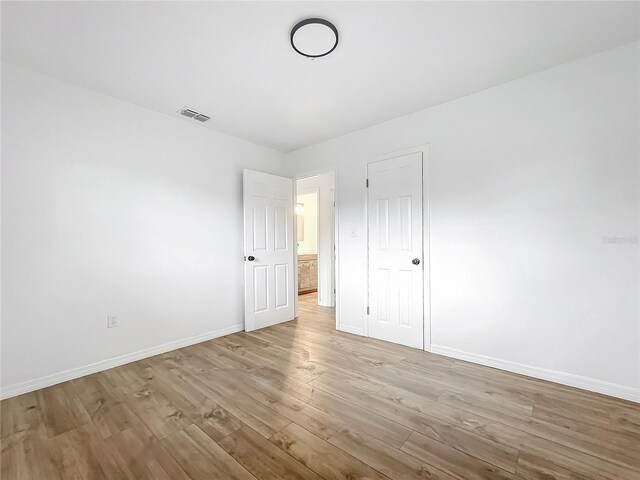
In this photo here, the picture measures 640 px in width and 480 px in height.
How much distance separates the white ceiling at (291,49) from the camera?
5.60 feet

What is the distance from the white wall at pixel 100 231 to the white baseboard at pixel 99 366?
11mm

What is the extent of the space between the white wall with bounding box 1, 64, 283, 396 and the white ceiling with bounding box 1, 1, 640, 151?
1.19 ft

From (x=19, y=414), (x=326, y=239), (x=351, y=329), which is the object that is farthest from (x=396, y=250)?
(x=19, y=414)

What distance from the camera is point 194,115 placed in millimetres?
3066

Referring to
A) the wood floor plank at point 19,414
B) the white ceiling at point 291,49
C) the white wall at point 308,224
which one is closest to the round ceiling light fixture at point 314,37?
the white ceiling at point 291,49

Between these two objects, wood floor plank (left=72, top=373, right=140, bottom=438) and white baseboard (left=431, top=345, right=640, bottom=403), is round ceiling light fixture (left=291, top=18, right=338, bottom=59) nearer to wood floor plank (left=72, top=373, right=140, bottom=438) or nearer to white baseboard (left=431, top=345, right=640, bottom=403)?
wood floor plank (left=72, top=373, right=140, bottom=438)

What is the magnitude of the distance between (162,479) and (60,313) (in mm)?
1808

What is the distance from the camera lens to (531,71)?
7.68 ft

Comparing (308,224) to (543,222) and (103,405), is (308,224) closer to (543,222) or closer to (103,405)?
(543,222)

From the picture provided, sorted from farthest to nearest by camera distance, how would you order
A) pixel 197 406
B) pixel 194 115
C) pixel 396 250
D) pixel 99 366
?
pixel 396 250 → pixel 194 115 → pixel 99 366 → pixel 197 406

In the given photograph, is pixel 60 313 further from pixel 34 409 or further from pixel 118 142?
pixel 118 142

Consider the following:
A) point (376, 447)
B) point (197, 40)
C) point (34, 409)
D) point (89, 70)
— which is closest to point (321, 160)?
point (197, 40)

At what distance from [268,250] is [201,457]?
2608 millimetres

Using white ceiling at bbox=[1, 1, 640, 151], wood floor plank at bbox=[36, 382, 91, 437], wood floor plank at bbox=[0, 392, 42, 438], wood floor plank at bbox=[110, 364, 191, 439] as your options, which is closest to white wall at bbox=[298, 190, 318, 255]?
white ceiling at bbox=[1, 1, 640, 151]
